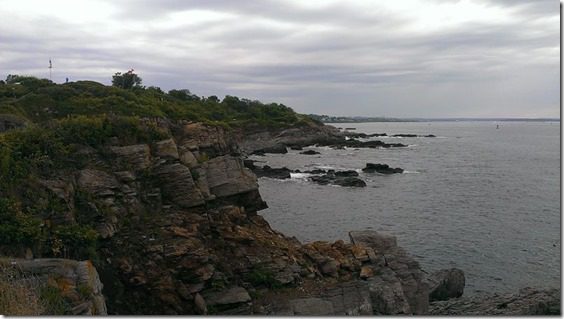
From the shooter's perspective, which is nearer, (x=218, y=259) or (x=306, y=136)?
(x=218, y=259)

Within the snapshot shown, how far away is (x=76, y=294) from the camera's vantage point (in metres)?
7.55

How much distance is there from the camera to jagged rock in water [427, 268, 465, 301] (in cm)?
1806

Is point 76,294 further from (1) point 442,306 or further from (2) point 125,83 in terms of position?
(2) point 125,83

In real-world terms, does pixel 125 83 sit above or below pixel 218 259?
above

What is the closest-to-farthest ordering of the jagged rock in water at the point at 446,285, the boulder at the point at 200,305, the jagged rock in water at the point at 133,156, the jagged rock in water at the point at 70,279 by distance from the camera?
1. the jagged rock in water at the point at 70,279
2. the boulder at the point at 200,305
3. the jagged rock in water at the point at 133,156
4. the jagged rock in water at the point at 446,285

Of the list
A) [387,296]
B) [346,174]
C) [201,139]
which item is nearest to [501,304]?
[387,296]

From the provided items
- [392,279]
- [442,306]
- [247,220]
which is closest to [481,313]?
[442,306]

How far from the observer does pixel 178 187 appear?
14.6 m

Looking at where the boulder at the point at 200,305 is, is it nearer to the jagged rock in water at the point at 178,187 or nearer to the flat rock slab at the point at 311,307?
the flat rock slab at the point at 311,307

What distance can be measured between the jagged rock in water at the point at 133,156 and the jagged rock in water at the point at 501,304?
990 cm

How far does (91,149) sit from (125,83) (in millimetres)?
47740

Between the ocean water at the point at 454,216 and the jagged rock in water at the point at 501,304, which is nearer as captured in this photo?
the jagged rock in water at the point at 501,304

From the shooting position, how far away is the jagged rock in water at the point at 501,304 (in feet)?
51.0

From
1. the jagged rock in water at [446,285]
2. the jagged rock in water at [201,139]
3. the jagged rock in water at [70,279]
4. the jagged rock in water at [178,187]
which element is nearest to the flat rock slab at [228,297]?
the jagged rock in water at [178,187]
